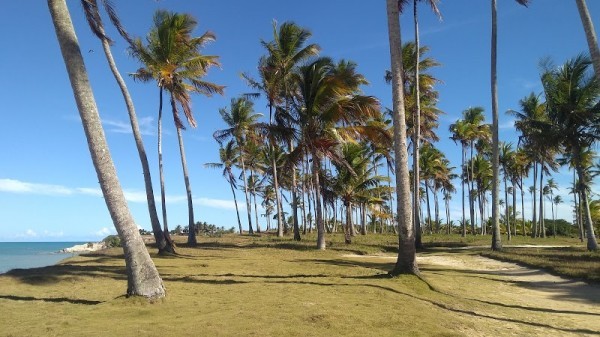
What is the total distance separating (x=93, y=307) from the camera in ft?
24.5

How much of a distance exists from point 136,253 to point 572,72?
2512 cm

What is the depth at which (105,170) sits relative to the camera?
7875mm

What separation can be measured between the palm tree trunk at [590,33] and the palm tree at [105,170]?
34.5 feet

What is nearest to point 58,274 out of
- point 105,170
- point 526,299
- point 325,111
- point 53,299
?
point 53,299

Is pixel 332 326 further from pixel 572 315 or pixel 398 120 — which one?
pixel 398 120

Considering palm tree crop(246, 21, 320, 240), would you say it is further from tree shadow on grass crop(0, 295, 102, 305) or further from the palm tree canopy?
tree shadow on grass crop(0, 295, 102, 305)

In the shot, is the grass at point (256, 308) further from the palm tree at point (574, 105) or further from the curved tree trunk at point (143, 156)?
the palm tree at point (574, 105)

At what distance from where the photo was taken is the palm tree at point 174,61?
834 inches

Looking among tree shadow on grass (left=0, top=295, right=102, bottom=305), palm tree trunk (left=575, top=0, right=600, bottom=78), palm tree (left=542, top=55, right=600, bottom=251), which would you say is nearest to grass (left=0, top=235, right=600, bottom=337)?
tree shadow on grass (left=0, top=295, right=102, bottom=305)

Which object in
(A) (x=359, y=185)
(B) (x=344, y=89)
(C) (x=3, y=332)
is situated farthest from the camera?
(A) (x=359, y=185)

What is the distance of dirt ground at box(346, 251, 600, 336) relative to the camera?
25.7ft

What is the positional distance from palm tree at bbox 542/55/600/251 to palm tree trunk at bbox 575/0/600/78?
13881 millimetres

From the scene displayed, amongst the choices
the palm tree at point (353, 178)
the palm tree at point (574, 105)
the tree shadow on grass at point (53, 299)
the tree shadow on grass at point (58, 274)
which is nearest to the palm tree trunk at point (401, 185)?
the tree shadow on grass at point (58, 274)

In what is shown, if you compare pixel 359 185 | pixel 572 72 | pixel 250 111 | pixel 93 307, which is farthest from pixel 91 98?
pixel 250 111
